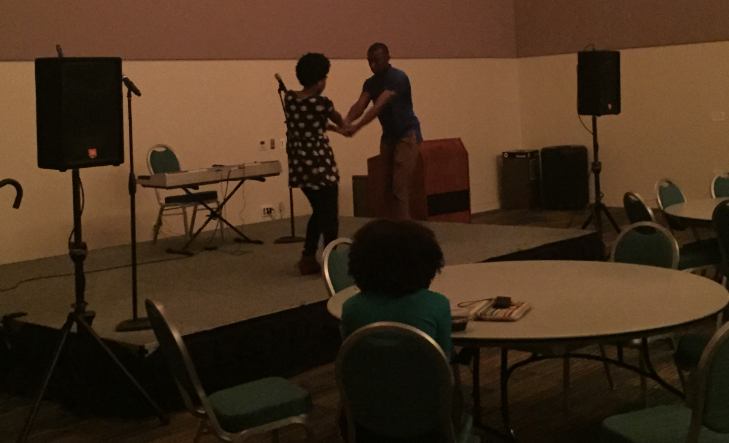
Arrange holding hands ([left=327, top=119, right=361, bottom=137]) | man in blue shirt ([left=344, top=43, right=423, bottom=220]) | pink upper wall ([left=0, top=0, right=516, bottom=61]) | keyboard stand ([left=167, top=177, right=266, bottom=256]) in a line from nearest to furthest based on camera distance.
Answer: holding hands ([left=327, top=119, right=361, bottom=137]) < man in blue shirt ([left=344, top=43, right=423, bottom=220]) < keyboard stand ([left=167, top=177, right=266, bottom=256]) < pink upper wall ([left=0, top=0, right=516, bottom=61])

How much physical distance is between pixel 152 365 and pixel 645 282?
84.2 inches

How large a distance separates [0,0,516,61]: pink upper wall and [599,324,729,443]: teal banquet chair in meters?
5.56

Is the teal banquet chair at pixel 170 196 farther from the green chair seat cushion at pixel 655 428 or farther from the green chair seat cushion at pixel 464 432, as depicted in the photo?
the green chair seat cushion at pixel 655 428

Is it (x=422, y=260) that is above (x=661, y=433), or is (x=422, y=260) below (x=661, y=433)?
above

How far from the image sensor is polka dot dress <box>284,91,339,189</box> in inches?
196

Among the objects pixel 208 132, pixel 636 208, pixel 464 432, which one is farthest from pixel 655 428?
pixel 208 132

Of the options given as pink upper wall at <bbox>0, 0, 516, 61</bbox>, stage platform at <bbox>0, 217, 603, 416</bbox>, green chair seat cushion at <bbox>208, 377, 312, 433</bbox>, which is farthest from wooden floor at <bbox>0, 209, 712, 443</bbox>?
pink upper wall at <bbox>0, 0, 516, 61</bbox>

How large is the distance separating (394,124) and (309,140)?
125 cm

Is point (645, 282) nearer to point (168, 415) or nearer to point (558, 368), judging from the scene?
point (558, 368)

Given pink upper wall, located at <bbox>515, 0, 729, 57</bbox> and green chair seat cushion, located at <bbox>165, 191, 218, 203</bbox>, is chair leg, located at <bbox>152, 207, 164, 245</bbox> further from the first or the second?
pink upper wall, located at <bbox>515, 0, 729, 57</bbox>

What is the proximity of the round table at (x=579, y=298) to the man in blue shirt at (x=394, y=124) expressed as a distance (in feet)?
9.21

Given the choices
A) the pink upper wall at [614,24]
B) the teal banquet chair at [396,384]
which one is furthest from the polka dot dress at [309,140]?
the pink upper wall at [614,24]

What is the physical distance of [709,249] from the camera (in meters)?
4.67

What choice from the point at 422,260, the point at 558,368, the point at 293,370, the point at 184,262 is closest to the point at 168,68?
the point at 184,262
